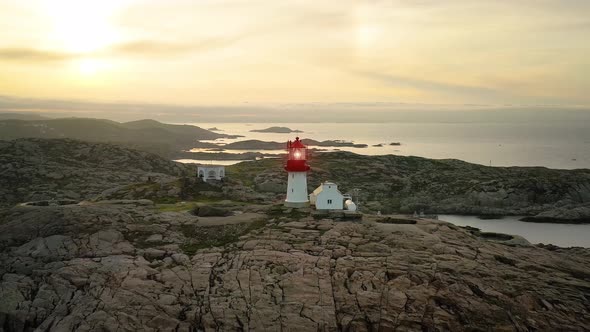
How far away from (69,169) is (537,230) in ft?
275

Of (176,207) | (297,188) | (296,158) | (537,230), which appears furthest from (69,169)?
(537,230)

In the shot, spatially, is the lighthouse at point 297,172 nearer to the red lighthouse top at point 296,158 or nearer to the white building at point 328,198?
the red lighthouse top at point 296,158

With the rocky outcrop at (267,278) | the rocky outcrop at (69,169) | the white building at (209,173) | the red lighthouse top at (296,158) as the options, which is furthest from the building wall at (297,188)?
the white building at (209,173)

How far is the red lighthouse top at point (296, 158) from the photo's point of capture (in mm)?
43094

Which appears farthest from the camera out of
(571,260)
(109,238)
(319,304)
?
(571,260)

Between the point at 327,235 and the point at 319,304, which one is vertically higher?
the point at 327,235

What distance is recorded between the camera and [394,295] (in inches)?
1174

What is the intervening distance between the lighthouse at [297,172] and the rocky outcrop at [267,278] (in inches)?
200

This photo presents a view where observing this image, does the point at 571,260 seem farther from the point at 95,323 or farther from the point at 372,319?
the point at 95,323

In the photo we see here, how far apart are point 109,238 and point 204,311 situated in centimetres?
1126

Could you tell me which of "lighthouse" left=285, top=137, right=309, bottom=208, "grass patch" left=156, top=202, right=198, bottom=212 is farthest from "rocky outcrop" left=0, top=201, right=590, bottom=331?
"lighthouse" left=285, top=137, right=309, bottom=208

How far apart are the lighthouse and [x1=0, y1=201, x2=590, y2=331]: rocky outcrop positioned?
508 centimetres

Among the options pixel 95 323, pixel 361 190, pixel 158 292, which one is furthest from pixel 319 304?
pixel 361 190

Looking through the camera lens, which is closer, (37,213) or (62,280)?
(62,280)
